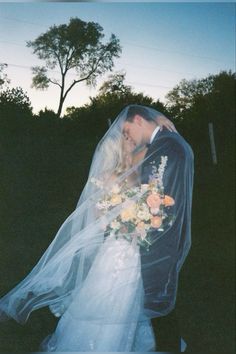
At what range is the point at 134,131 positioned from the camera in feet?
7.68

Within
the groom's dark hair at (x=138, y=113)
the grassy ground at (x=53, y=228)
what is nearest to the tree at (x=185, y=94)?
the grassy ground at (x=53, y=228)

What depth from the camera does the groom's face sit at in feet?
7.61

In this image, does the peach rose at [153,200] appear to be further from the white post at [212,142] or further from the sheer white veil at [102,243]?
the white post at [212,142]

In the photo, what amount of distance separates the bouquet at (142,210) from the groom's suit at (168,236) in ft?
0.11

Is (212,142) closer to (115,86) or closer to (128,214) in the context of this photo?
(115,86)

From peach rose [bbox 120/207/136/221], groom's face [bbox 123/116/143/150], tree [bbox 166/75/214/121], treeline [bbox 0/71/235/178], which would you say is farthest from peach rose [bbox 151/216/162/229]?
tree [bbox 166/75/214/121]

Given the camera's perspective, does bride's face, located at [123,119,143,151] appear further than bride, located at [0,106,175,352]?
Yes

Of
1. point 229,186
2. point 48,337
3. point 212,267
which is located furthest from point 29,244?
point 229,186

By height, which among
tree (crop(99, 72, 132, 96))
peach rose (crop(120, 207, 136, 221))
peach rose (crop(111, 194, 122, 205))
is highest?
tree (crop(99, 72, 132, 96))

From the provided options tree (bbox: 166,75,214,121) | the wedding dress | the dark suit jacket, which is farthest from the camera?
tree (bbox: 166,75,214,121)

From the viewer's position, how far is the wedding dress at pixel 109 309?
211cm

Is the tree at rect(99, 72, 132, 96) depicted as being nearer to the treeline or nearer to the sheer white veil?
the treeline

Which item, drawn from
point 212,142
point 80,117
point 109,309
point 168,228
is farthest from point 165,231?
point 212,142

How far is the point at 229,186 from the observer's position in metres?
5.02
